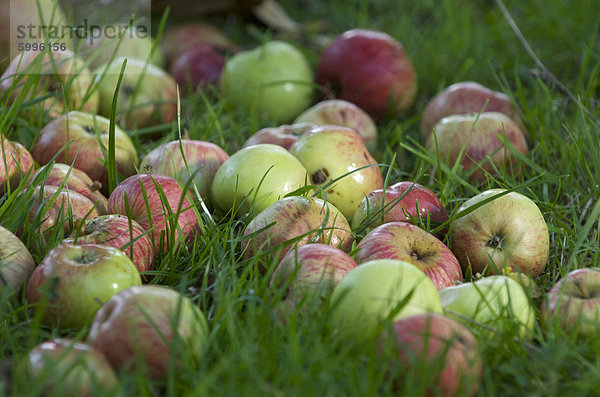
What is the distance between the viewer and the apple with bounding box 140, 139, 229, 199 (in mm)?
2811

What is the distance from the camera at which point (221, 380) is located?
172cm

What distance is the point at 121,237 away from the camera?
2211 millimetres

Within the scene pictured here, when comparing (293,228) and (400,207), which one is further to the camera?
(400,207)

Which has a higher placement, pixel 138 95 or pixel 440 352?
pixel 440 352

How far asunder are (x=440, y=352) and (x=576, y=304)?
21.7 inches

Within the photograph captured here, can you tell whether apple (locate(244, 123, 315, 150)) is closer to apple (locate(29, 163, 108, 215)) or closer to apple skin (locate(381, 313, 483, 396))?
apple (locate(29, 163, 108, 215))

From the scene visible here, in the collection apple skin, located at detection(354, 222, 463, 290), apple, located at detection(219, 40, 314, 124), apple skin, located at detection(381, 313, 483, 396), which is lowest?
apple, located at detection(219, 40, 314, 124)

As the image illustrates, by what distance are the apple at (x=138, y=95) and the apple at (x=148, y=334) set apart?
6.54ft

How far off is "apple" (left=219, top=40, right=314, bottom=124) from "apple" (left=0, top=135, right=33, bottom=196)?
5.37 feet

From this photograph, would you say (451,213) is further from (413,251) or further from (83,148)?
(83,148)

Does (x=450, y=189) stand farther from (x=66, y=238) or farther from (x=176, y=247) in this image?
(x=66, y=238)

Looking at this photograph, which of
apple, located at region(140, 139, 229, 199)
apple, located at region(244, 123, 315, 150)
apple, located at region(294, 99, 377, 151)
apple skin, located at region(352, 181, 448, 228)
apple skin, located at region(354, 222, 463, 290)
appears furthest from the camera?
apple, located at region(294, 99, 377, 151)

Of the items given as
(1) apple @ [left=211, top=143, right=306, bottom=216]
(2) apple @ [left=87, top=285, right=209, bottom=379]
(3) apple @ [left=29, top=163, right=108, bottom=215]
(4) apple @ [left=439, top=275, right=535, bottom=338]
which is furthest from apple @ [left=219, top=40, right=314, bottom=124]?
(2) apple @ [left=87, top=285, right=209, bottom=379]

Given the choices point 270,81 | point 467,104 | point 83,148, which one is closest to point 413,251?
point 83,148
